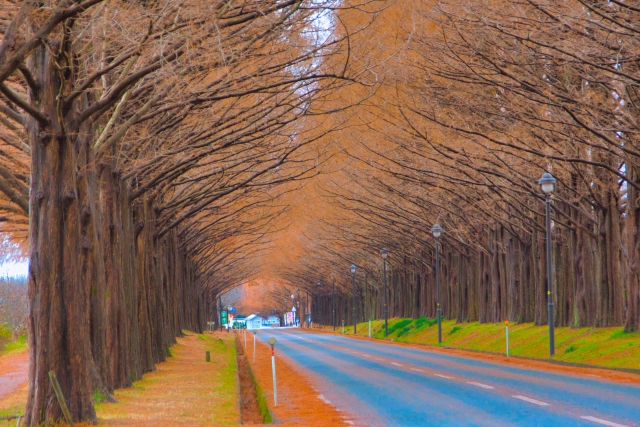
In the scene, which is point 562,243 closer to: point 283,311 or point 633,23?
point 633,23

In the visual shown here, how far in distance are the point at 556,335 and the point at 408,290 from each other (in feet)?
131

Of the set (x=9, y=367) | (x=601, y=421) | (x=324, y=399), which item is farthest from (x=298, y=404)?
(x=9, y=367)

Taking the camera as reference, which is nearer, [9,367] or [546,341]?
[9,367]

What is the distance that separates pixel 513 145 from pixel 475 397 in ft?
29.4

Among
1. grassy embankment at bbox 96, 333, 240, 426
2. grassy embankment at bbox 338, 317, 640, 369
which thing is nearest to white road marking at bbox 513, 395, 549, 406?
grassy embankment at bbox 96, 333, 240, 426

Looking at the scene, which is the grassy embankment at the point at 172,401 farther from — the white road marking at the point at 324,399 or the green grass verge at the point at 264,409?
the white road marking at the point at 324,399

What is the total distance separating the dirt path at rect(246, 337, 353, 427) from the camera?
12.7 meters

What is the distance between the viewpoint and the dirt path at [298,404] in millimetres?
12711

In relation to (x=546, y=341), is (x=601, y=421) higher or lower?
higher

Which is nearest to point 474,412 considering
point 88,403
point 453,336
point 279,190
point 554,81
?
point 88,403

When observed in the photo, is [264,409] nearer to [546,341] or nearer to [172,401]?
[172,401]

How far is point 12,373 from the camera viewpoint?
26641 millimetres

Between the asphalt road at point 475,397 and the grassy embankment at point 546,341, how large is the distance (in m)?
2.59

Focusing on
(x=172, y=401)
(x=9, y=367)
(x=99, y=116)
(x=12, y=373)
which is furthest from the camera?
(x=9, y=367)
